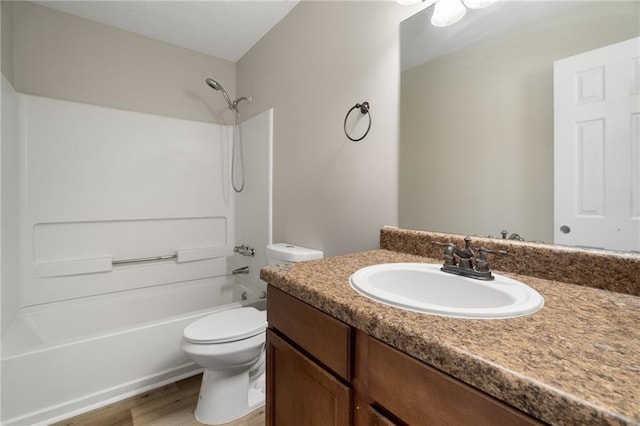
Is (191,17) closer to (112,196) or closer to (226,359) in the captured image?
(112,196)

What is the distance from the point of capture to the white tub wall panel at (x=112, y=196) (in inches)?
70.1

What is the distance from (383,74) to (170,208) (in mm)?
1970

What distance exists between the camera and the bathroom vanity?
1.13 ft

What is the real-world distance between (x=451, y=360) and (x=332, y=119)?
135 cm

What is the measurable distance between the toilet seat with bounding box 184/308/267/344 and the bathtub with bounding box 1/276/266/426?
30 cm

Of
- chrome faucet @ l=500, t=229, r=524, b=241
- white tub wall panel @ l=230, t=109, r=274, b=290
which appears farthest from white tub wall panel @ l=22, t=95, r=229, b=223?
chrome faucet @ l=500, t=229, r=524, b=241

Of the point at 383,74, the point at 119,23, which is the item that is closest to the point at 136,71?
the point at 119,23

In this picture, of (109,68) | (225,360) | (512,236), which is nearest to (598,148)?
(512,236)

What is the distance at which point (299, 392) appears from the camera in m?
0.77

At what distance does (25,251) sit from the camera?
1733mm

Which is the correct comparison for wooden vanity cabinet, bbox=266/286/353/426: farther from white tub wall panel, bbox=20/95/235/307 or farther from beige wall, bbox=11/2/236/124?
beige wall, bbox=11/2/236/124

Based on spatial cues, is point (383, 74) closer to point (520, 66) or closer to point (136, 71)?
point (520, 66)

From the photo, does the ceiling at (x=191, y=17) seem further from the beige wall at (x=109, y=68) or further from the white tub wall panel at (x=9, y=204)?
the white tub wall panel at (x=9, y=204)

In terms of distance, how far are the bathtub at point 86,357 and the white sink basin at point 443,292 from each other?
1.34 meters
